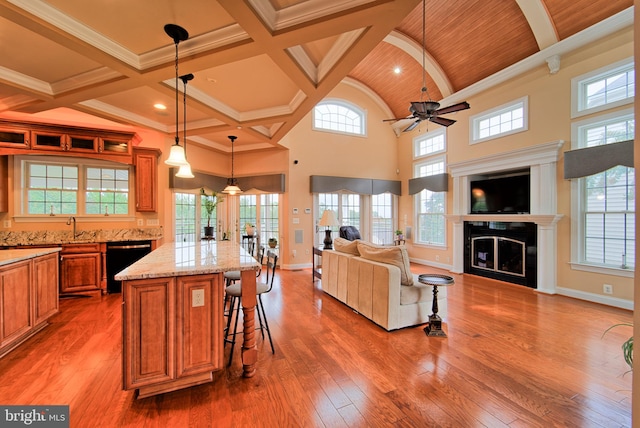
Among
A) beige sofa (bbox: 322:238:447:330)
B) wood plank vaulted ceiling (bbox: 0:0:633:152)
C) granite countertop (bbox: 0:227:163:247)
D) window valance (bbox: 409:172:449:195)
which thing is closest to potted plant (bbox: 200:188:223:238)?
granite countertop (bbox: 0:227:163:247)

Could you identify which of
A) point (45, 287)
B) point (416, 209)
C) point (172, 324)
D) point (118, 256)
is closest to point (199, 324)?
point (172, 324)

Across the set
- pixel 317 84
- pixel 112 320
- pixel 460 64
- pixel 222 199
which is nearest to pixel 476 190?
pixel 460 64

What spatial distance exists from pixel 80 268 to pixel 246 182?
3.56 m

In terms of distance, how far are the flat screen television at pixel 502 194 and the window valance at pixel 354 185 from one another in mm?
2184

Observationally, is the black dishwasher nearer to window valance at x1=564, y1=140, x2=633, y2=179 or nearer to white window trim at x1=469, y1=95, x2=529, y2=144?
white window trim at x1=469, y1=95, x2=529, y2=144

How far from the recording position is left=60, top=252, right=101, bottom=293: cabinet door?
3.92 metres

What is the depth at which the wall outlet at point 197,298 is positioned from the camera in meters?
1.94

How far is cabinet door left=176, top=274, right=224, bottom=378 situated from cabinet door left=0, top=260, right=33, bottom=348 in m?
1.90

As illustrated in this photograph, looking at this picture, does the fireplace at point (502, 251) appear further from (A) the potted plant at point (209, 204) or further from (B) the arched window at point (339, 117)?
(A) the potted plant at point (209, 204)

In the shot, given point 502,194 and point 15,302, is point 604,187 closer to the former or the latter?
point 502,194

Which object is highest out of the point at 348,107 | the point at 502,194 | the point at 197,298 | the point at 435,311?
the point at 348,107

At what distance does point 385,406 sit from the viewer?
5.90ft

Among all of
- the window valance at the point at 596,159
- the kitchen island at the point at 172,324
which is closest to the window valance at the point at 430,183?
the window valance at the point at 596,159

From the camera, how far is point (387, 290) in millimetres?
2914
